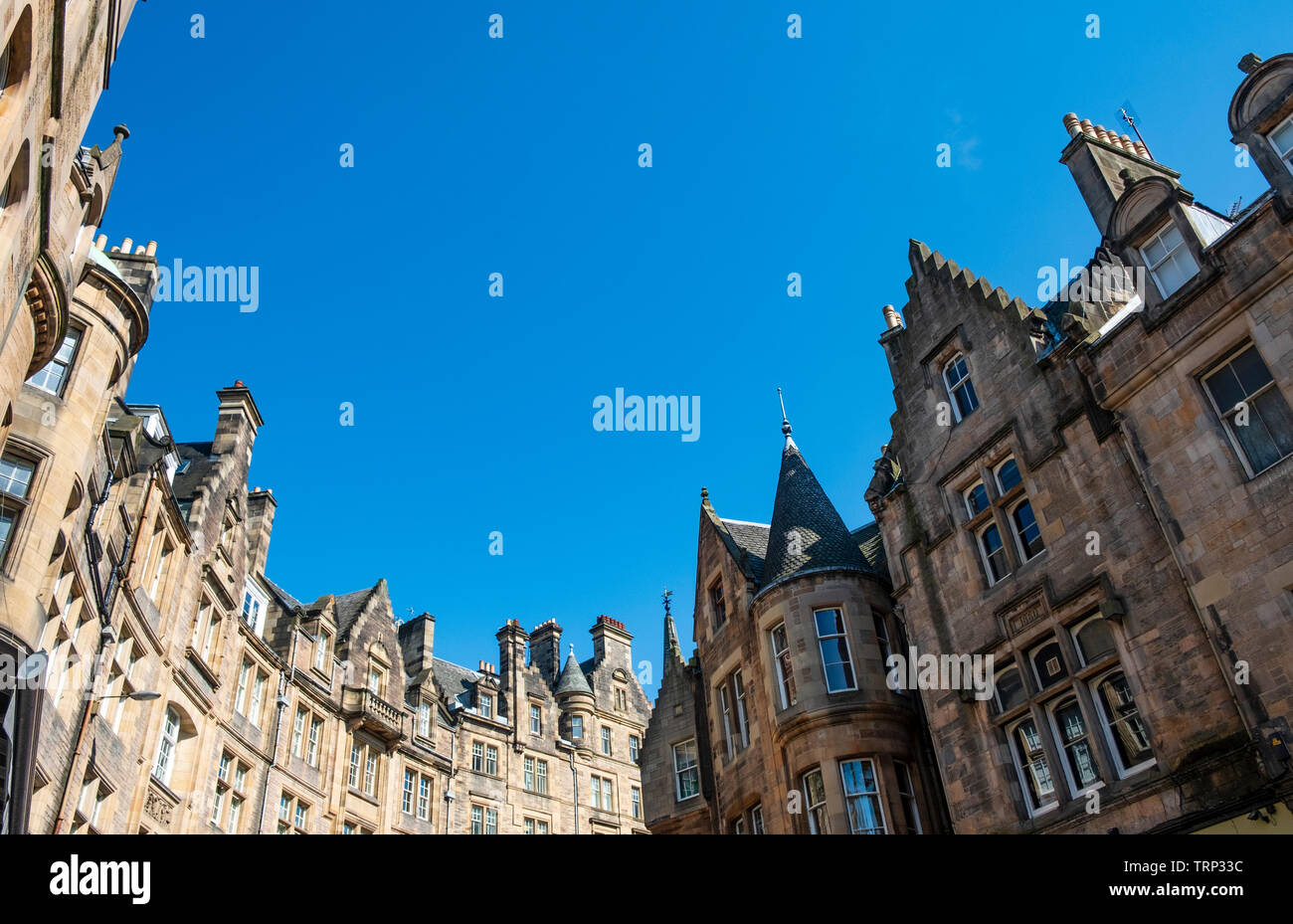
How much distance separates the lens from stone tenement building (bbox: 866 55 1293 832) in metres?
14.9

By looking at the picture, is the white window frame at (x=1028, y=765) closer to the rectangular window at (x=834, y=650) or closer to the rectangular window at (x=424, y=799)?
the rectangular window at (x=834, y=650)

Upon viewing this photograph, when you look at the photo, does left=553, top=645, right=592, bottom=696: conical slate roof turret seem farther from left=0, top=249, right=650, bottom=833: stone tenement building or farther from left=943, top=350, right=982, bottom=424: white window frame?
left=943, top=350, right=982, bottom=424: white window frame

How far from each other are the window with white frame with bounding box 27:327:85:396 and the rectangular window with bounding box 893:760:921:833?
20906mm

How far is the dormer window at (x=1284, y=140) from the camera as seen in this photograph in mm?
16297

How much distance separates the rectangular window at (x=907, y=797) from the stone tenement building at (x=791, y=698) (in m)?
0.03

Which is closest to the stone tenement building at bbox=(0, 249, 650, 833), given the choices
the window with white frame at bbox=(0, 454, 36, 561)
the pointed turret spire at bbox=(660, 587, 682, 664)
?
the window with white frame at bbox=(0, 454, 36, 561)

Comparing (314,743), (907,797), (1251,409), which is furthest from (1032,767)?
(314,743)

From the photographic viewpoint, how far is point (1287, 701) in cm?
1388

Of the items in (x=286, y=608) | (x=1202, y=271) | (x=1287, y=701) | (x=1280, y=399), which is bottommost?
(x=1287, y=701)

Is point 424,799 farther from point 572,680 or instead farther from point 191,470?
point 191,470

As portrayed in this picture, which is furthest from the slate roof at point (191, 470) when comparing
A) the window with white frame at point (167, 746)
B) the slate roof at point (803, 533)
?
the slate roof at point (803, 533)

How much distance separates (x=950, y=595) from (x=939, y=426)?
3984 millimetres

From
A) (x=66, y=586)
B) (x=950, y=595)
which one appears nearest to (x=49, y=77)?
(x=66, y=586)
